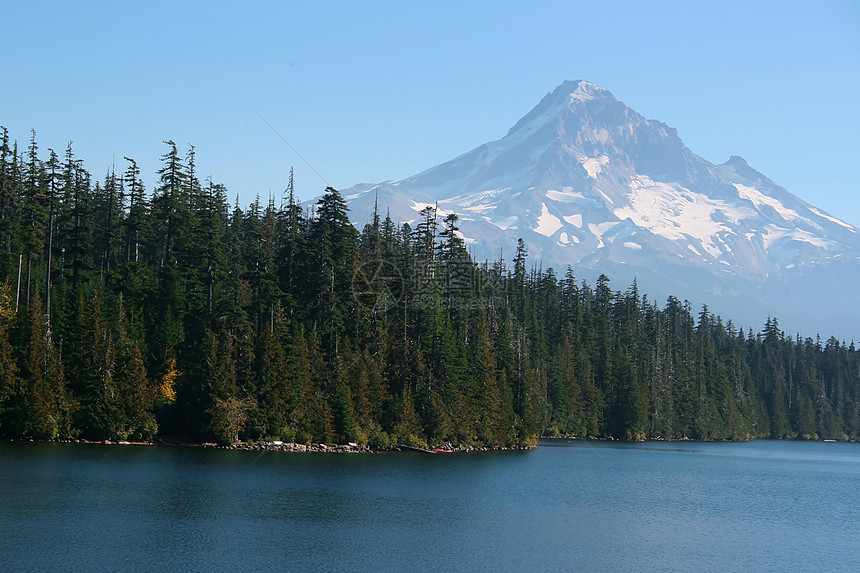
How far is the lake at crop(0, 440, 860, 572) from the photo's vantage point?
151 ft

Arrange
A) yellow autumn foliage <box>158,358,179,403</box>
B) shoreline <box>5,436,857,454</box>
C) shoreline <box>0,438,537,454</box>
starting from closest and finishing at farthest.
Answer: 1. shoreline <box>0,438,537,454</box>
2. shoreline <box>5,436,857,454</box>
3. yellow autumn foliage <box>158,358,179,403</box>

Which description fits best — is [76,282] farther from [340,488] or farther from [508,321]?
[508,321]

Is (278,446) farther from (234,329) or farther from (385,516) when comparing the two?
(385,516)

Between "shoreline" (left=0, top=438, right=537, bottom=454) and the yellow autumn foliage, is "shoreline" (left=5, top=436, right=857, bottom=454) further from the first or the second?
the yellow autumn foliage

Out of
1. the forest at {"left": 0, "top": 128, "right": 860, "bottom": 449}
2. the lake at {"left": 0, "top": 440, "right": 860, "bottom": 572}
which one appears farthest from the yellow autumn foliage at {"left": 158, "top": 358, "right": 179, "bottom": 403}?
the lake at {"left": 0, "top": 440, "right": 860, "bottom": 572}

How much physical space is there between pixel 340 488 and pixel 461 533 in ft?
49.3

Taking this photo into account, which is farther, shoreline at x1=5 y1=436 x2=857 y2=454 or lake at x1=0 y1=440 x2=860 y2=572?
shoreline at x1=5 y1=436 x2=857 y2=454

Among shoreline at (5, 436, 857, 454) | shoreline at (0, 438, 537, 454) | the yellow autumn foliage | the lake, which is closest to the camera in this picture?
the lake

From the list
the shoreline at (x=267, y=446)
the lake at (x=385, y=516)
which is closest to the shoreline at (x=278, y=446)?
the shoreline at (x=267, y=446)

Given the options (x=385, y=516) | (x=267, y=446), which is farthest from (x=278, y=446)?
(x=385, y=516)

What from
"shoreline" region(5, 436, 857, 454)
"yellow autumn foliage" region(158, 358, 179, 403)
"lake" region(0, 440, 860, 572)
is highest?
"yellow autumn foliage" region(158, 358, 179, 403)

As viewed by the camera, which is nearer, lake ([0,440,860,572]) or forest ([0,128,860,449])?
lake ([0,440,860,572])

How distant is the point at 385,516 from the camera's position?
57469mm

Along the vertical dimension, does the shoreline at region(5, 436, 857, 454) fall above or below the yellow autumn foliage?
below
